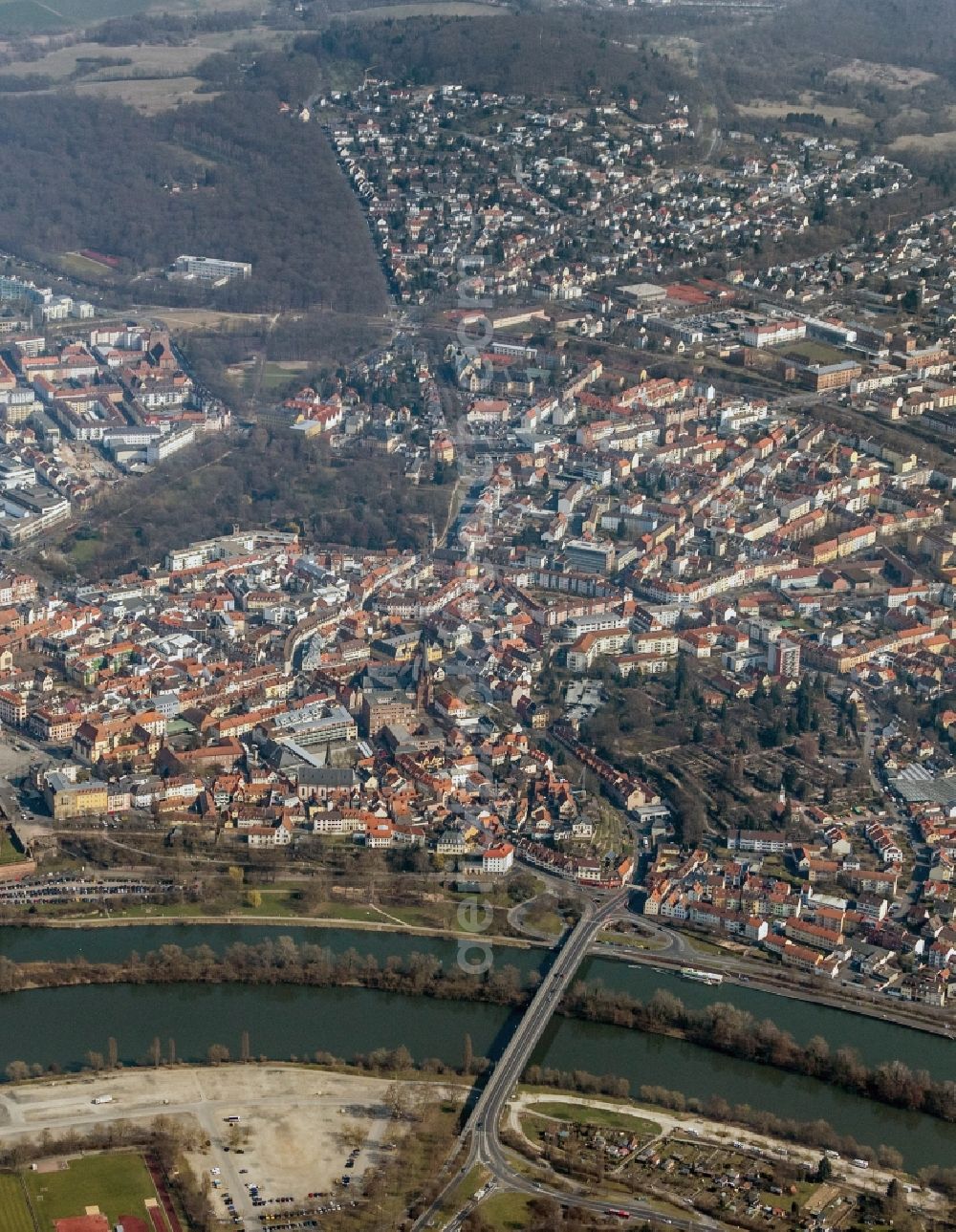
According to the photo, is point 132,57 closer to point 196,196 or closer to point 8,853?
point 196,196

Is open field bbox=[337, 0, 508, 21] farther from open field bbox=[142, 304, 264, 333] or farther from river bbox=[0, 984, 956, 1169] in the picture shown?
river bbox=[0, 984, 956, 1169]

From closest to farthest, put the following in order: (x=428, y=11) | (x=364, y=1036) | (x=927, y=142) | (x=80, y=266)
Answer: (x=364, y=1036)
(x=80, y=266)
(x=927, y=142)
(x=428, y=11)

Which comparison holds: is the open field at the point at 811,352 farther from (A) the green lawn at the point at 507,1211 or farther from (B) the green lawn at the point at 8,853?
(A) the green lawn at the point at 507,1211

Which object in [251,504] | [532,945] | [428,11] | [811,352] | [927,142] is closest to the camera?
[532,945]

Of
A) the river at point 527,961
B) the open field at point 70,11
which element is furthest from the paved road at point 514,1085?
the open field at point 70,11

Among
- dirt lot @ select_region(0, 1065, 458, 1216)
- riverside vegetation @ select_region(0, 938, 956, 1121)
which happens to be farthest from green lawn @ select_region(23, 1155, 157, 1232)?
riverside vegetation @ select_region(0, 938, 956, 1121)

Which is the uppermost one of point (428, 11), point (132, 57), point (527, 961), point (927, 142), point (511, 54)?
point (511, 54)

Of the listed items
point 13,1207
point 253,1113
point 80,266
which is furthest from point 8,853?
point 80,266

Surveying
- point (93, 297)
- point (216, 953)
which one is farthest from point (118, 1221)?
point (93, 297)
